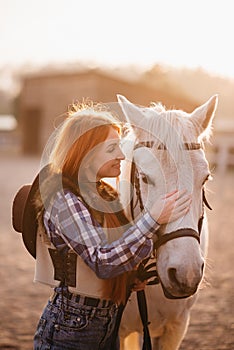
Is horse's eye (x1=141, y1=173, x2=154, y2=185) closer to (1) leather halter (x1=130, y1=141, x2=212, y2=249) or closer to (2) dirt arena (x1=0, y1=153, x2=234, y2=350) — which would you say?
(1) leather halter (x1=130, y1=141, x2=212, y2=249)

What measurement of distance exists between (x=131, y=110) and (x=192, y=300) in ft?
4.07

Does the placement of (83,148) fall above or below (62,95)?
above

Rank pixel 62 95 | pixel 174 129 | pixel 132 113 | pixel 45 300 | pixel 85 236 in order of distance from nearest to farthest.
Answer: pixel 85 236 → pixel 174 129 → pixel 132 113 → pixel 45 300 → pixel 62 95

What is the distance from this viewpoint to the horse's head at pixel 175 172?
1.95 meters

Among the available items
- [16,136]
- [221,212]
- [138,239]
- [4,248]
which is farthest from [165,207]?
[16,136]

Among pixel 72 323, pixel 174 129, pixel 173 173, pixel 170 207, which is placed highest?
pixel 174 129

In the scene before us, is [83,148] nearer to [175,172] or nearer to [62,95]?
[175,172]

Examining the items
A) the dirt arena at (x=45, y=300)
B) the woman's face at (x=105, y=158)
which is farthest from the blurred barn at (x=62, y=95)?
the woman's face at (x=105, y=158)

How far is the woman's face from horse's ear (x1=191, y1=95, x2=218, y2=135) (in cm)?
42

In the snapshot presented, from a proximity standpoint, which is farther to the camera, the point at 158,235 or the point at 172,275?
the point at 158,235

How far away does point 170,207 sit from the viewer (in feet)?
6.53

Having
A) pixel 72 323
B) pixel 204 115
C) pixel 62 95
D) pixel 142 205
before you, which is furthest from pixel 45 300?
pixel 62 95

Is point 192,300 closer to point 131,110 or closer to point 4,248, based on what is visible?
point 131,110

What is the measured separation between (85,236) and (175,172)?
0.47 meters
